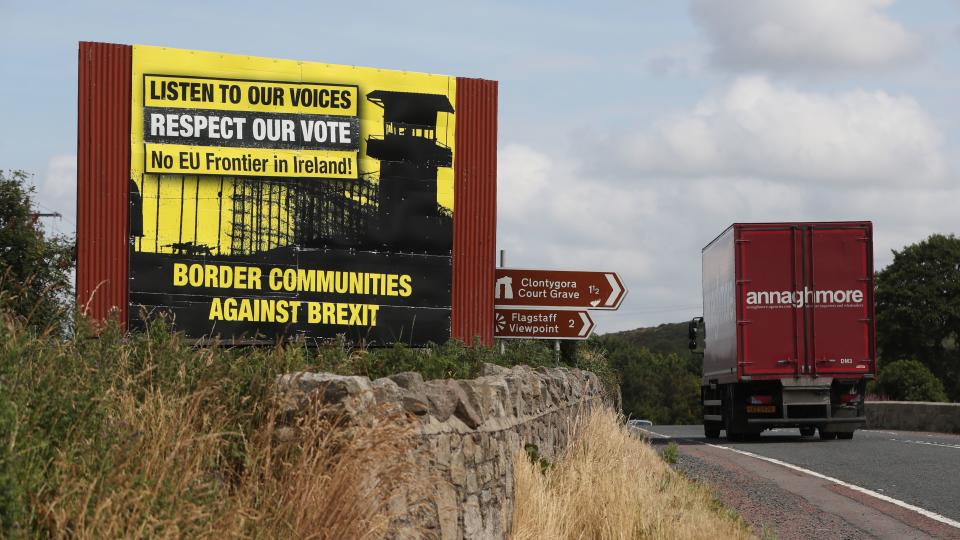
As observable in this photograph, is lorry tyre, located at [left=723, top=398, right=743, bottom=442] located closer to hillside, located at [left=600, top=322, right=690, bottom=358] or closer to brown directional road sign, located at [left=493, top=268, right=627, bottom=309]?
brown directional road sign, located at [left=493, top=268, right=627, bottom=309]

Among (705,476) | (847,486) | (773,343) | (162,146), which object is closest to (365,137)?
(162,146)

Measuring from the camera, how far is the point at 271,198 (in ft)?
58.2

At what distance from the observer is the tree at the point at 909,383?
47969mm

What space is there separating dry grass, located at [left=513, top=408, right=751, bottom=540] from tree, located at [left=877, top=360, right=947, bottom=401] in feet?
122

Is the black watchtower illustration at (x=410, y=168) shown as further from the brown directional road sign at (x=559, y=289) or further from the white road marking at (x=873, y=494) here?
the white road marking at (x=873, y=494)

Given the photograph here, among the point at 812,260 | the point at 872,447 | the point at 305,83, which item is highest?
the point at 305,83

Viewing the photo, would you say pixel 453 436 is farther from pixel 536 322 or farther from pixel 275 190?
pixel 536 322

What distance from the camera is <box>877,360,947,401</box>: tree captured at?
4797cm

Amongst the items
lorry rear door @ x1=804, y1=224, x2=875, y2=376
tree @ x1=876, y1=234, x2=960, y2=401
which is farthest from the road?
tree @ x1=876, y1=234, x2=960, y2=401

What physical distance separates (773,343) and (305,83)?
1060 centimetres

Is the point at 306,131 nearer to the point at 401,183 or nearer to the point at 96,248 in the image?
the point at 401,183

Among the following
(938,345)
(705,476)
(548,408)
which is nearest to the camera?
(548,408)

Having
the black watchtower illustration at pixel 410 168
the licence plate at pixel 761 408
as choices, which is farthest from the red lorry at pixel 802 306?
the black watchtower illustration at pixel 410 168

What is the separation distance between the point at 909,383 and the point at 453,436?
144ft
